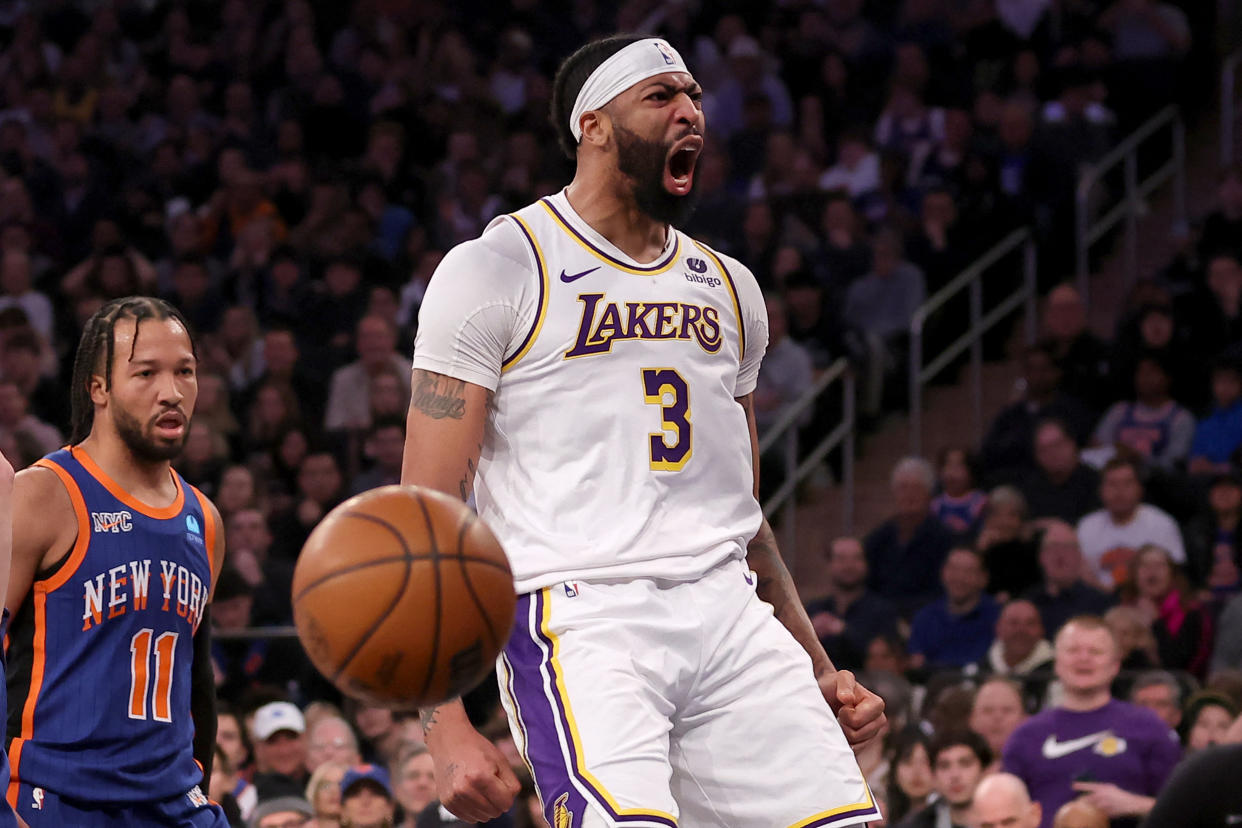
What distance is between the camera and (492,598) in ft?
10.4

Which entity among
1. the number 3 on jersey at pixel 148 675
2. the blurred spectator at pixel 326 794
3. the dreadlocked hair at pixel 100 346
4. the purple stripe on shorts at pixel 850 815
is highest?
the dreadlocked hair at pixel 100 346

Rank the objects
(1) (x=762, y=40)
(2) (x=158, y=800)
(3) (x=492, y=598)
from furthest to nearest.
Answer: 1. (1) (x=762, y=40)
2. (2) (x=158, y=800)
3. (3) (x=492, y=598)

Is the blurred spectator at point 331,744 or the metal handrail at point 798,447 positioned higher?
the metal handrail at point 798,447

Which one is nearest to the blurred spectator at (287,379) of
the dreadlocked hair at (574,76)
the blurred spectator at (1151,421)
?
the blurred spectator at (1151,421)

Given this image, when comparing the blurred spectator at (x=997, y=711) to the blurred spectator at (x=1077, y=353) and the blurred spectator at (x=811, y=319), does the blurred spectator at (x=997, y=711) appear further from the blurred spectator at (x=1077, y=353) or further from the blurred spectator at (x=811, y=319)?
the blurred spectator at (x=811, y=319)

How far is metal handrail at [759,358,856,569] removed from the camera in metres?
11.1

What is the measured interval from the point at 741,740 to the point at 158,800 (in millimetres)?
1570

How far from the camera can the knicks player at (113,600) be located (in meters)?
4.21

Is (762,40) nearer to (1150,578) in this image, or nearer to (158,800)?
(1150,578)

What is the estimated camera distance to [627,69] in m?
3.74

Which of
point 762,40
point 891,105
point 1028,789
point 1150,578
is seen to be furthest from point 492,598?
point 762,40

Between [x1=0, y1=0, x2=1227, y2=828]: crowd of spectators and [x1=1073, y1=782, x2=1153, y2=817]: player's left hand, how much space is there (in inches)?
1.1

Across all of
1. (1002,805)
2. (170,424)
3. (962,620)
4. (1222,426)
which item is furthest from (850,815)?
(1222,426)

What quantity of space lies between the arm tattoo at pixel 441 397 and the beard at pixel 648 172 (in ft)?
1.84
